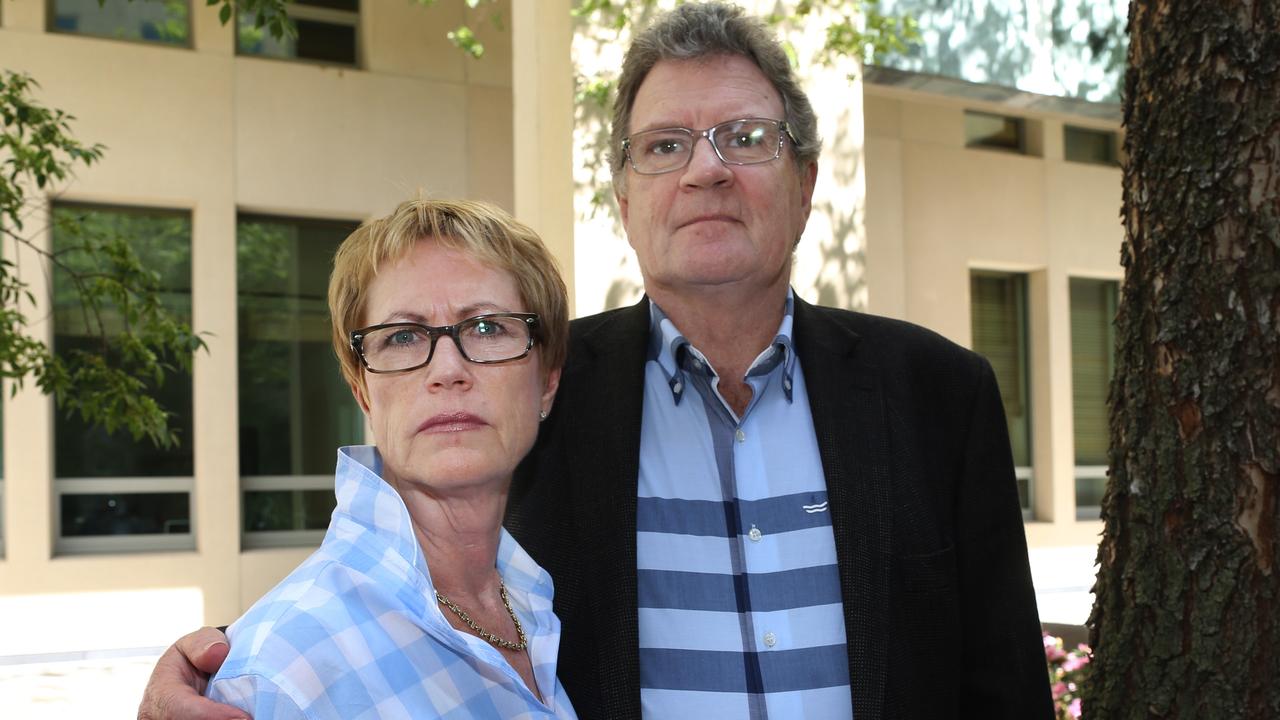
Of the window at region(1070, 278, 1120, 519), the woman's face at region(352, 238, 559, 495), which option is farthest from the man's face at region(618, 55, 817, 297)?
the window at region(1070, 278, 1120, 519)

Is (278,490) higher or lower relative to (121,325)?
lower

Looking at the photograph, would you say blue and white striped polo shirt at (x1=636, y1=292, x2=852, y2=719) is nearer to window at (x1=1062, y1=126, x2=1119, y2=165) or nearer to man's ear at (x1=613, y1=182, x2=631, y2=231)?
man's ear at (x1=613, y1=182, x2=631, y2=231)

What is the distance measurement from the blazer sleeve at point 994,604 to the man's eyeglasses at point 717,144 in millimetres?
738

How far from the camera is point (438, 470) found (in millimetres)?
1904

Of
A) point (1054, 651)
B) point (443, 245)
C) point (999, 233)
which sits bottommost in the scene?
point (1054, 651)

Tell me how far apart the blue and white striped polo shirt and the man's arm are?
2.53 ft

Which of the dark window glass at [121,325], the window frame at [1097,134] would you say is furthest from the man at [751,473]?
the window frame at [1097,134]

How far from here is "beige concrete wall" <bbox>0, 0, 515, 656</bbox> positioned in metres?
9.66

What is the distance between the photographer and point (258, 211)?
1073cm

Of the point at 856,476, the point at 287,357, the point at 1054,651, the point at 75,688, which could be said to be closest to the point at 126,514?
the point at 287,357

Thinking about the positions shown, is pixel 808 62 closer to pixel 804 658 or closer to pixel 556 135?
pixel 556 135

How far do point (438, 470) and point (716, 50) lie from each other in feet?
3.59

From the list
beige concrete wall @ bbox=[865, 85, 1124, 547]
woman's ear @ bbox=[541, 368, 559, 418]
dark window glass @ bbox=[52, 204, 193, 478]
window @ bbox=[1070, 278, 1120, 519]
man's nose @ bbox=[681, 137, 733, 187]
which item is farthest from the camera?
window @ bbox=[1070, 278, 1120, 519]

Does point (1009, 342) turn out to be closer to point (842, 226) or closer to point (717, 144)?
point (842, 226)
